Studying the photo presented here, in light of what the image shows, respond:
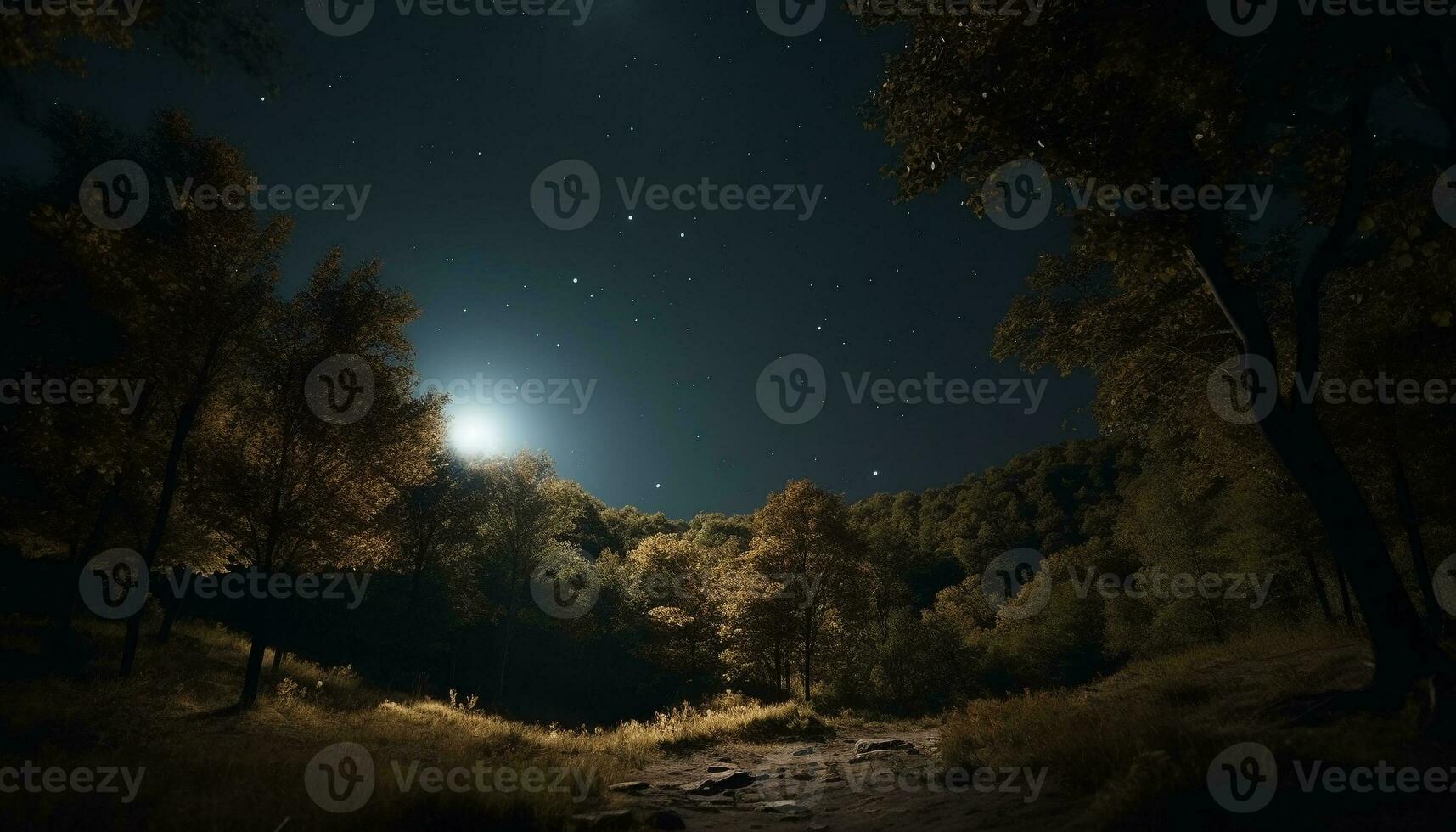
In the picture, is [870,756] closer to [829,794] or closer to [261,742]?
[829,794]

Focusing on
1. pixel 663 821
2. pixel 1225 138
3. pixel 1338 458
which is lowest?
pixel 663 821

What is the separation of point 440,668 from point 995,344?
4163 cm

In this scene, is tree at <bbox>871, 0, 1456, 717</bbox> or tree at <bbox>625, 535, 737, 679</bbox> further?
tree at <bbox>625, 535, 737, 679</bbox>

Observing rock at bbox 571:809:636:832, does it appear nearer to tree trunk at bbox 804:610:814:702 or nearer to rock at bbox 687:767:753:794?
rock at bbox 687:767:753:794

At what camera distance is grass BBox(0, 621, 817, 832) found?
18.8 feet

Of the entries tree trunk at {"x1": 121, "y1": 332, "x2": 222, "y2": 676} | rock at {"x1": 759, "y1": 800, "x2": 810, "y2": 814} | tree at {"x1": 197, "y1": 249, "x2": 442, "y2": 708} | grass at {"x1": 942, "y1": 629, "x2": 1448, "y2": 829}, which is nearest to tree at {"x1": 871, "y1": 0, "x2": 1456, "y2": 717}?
grass at {"x1": 942, "y1": 629, "x2": 1448, "y2": 829}

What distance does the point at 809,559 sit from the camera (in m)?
27.8

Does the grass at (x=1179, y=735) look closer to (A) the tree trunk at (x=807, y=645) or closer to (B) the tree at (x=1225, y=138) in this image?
(B) the tree at (x=1225, y=138)

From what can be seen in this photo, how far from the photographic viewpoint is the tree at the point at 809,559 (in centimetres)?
2739

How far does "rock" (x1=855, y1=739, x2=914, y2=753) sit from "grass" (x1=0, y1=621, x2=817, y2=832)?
459cm

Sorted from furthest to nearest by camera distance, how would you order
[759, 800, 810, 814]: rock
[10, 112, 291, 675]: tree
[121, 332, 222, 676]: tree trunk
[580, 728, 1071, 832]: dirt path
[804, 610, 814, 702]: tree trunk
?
[804, 610, 814, 702]: tree trunk
[121, 332, 222, 676]: tree trunk
[10, 112, 291, 675]: tree
[759, 800, 810, 814]: rock
[580, 728, 1071, 832]: dirt path

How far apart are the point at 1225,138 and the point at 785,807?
11290mm

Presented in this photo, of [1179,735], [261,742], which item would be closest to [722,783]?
[1179,735]

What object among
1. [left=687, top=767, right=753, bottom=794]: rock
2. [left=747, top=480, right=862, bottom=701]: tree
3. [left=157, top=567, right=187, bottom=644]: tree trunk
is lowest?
[left=687, top=767, right=753, bottom=794]: rock
